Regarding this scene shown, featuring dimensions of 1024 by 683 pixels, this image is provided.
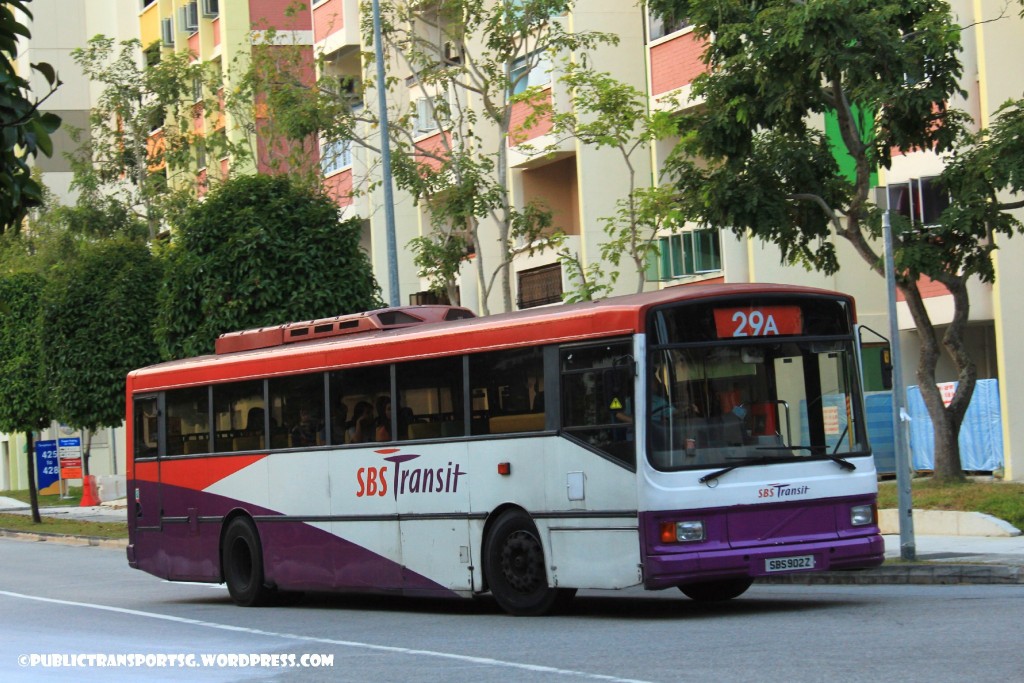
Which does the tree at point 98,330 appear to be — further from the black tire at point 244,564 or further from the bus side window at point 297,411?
the bus side window at point 297,411

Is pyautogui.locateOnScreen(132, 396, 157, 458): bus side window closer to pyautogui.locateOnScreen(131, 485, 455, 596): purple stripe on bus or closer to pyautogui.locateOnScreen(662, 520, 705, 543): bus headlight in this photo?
pyautogui.locateOnScreen(131, 485, 455, 596): purple stripe on bus

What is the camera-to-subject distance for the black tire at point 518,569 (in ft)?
50.1

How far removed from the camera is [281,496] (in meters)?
18.7

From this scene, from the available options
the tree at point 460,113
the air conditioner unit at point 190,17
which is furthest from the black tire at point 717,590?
the air conditioner unit at point 190,17

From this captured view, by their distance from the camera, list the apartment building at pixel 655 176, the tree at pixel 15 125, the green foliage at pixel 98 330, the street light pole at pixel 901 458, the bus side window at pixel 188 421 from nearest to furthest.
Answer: the tree at pixel 15 125, the street light pole at pixel 901 458, the bus side window at pixel 188 421, the apartment building at pixel 655 176, the green foliage at pixel 98 330

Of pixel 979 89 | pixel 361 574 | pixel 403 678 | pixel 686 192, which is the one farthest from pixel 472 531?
pixel 979 89

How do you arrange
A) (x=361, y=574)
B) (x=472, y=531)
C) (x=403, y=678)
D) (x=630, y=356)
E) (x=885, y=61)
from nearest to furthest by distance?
(x=403, y=678) < (x=630, y=356) < (x=472, y=531) < (x=361, y=574) < (x=885, y=61)

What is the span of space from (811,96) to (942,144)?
1.89 meters

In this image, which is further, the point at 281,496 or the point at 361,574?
the point at 281,496

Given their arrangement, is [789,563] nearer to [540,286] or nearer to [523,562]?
[523,562]

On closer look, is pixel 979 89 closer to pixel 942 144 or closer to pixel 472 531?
pixel 942 144

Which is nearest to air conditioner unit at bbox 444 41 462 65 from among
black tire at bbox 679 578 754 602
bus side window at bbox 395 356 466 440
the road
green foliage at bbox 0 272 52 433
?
green foliage at bbox 0 272 52 433

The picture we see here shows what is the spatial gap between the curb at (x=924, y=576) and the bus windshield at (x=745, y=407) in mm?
1752

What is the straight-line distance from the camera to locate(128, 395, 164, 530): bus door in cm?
2109
